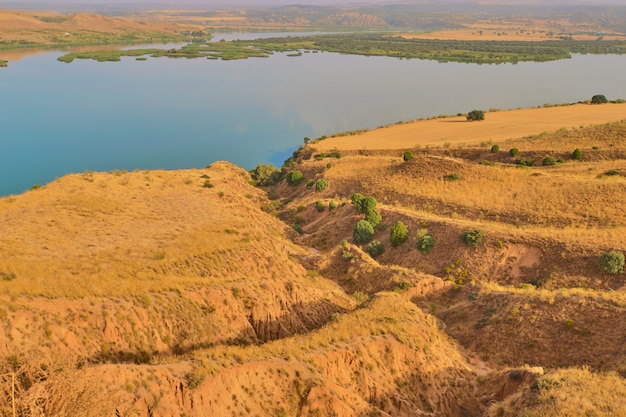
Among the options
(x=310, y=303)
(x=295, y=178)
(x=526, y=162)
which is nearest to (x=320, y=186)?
(x=295, y=178)

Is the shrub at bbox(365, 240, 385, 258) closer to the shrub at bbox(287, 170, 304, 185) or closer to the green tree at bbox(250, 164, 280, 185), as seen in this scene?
the shrub at bbox(287, 170, 304, 185)

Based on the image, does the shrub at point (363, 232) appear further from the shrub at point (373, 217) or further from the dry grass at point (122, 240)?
the dry grass at point (122, 240)

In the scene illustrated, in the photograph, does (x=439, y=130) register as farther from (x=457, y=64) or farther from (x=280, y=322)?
(x=457, y=64)

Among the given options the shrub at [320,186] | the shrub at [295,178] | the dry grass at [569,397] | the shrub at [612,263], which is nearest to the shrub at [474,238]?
the shrub at [612,263]

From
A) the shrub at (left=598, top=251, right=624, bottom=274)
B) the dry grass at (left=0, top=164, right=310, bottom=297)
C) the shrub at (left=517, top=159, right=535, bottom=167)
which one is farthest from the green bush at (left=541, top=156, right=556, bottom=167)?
the dry grass at (left=0, top=164, right=310, bottom=297)

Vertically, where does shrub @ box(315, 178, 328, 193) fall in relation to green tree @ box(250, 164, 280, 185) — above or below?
above

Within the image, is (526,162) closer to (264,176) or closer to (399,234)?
(399,234)

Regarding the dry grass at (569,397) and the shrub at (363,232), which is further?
the shrub at (363,232)

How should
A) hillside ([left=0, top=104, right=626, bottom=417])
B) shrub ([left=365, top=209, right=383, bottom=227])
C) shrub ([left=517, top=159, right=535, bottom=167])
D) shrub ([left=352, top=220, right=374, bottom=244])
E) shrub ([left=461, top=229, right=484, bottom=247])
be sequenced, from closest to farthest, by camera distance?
1. hillside ([left=0, top=104, right=626, bottom=417])
2. shrub ([left=461, top=229, right=484, bottom=247])
3. shrub ([left=352, top=220, right=374, bottom=244])
4. shrub ([left=365, top=209, right=383, bottom=227])
5. shrub ([left=517, top=159, right=535, bottom=167])
